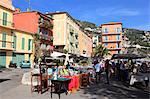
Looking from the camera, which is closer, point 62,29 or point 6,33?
point 6,33

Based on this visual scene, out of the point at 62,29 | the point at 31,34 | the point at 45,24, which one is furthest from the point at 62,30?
the point at 31,34

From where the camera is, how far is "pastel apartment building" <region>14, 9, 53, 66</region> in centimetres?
4591

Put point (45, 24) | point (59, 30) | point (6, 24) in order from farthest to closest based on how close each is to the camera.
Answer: point (59, 30) < point (45, 24) < point (6, 24)

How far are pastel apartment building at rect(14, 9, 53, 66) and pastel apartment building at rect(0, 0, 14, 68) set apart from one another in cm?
202

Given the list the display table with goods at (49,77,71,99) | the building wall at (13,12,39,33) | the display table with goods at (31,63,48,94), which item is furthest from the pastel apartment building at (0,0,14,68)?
the display table with goods at (49,77,71,99)

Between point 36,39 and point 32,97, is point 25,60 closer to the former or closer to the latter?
point 36,39

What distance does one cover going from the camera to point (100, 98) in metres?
12.0

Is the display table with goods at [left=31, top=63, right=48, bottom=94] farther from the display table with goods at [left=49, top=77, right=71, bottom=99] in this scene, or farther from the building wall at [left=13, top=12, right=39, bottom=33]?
the building wall at [left=13, top=12, right=39, bottom=33]

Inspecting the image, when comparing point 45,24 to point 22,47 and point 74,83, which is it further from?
point 74,83

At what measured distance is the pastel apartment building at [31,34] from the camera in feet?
151

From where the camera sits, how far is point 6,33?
137ft

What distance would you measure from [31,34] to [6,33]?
27.1 feet

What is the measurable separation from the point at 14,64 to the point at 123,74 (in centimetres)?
2479

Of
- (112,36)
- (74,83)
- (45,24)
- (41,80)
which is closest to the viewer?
(41,80)
